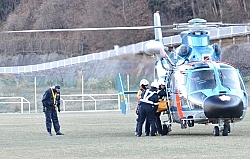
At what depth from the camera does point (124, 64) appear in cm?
4797

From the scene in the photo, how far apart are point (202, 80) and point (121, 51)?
29.9 metres

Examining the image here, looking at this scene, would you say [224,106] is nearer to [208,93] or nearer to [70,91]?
[208,93]

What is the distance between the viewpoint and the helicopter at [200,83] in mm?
19656

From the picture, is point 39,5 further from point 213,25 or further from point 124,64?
point 213,25

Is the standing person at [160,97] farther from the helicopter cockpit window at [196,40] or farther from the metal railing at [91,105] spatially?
the metal railing at [91,105]

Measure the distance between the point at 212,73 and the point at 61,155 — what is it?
6857 millimetres

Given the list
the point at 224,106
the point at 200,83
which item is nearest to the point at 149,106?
the point at 200,83

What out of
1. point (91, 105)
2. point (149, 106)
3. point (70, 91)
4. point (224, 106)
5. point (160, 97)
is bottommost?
point (224, 106)

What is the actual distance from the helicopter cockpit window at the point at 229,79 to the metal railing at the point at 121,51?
19548 millimetres

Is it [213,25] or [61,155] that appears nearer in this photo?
[61,155]

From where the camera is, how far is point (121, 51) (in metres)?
50.2

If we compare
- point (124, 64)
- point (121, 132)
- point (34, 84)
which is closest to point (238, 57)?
point (124, 64)

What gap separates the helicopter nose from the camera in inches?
767

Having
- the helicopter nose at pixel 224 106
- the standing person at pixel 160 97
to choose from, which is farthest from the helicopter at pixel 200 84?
the standing person at pixel 160 97
